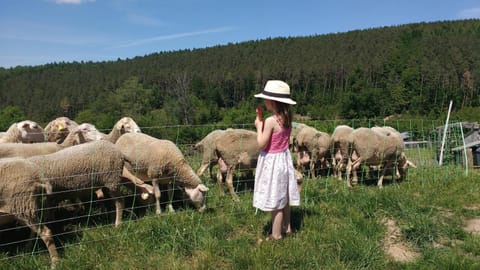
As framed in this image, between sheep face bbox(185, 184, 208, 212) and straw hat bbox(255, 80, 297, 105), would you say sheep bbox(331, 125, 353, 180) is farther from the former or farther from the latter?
straw hat bbox(255, 80, 297, 105)

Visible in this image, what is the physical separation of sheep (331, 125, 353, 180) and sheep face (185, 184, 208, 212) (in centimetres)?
479

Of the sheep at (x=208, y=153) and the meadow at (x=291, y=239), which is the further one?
the sheep at (x=208, y=153)

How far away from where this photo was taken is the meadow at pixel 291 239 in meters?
4.95

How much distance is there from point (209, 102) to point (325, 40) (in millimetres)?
57417

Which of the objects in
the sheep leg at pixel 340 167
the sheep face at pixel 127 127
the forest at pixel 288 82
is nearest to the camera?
the sheep face at pixel 127 127

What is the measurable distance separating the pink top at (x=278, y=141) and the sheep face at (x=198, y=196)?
2.40m

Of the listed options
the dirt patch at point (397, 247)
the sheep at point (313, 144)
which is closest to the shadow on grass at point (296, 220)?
the dirt patch at point (397, 247)

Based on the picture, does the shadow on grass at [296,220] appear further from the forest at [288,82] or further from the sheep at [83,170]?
the forest at [288,82]

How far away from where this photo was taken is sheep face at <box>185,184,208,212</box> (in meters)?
7.25

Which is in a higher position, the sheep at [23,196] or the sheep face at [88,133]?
the sheep face at [88,133]

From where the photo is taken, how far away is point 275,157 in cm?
523

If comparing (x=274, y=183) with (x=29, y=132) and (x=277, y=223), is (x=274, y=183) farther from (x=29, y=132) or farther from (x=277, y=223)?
(x=29, y=132)

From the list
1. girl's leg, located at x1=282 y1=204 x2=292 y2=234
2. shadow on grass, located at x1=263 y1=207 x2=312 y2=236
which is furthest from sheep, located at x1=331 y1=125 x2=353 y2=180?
girl's leg, located at x1=282 y1=204 x2=292 y2=234

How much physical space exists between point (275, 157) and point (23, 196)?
3.20 m
